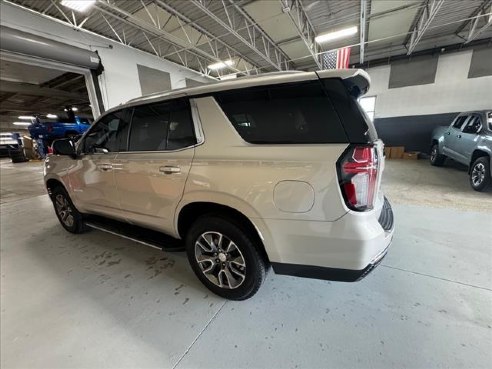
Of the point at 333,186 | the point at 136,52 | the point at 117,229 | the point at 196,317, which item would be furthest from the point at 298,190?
the point at 136,52

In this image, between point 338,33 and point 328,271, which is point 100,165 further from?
point 338,33

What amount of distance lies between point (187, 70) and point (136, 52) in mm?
2479

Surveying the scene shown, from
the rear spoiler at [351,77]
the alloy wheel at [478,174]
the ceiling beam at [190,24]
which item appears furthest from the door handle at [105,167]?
the alloy wheel at [478,174]

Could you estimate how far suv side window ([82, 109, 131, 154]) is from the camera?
2295 mm

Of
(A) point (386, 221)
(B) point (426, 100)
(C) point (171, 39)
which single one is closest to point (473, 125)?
(B) point (426, 100)

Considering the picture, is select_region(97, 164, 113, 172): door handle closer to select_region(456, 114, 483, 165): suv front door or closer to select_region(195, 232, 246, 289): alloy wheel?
select_region(195, 232, 246, 289): alloy wheel

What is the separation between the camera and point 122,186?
225cm

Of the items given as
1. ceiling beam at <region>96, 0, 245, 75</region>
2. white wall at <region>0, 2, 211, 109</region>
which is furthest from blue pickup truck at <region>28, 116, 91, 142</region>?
ceiling beam at <region>96, 0, 245, 75</region>

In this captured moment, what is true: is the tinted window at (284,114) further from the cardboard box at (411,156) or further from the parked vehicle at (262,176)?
the cardboard box at (411,156)

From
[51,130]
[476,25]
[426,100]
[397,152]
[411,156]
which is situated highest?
[476,25]

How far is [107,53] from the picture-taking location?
6629mm

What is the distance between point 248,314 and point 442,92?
37.7 ft

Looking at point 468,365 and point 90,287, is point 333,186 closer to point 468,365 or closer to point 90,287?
point 468,365

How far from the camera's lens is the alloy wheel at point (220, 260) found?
5.77ft
